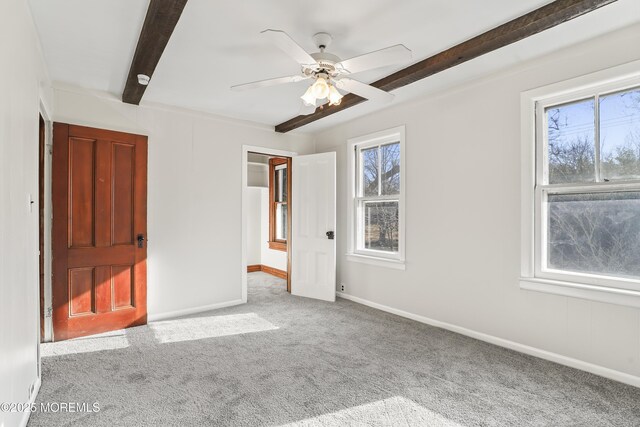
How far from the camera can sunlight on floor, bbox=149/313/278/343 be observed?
11.0 ft

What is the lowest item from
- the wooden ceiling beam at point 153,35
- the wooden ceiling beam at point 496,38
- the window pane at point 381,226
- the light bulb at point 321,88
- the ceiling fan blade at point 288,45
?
the window pane at point 381,226

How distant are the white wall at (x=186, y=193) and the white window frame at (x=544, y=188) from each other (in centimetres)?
325

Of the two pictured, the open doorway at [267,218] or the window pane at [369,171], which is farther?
the open doorway at [267,218]

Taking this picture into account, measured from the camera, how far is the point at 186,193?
4121 millimetres

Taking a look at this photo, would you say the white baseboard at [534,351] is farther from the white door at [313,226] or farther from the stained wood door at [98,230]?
the stained wood door at [98,230]

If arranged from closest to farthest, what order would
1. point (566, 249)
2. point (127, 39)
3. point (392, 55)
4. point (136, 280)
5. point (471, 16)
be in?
point (392, 55) < point (471, 16) < point (127, 39) < point (566, 249) < point (136, 280)

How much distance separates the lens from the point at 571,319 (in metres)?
2.66

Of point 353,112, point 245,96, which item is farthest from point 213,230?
point 353,112

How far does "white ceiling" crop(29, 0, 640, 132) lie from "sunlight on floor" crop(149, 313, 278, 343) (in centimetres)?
247

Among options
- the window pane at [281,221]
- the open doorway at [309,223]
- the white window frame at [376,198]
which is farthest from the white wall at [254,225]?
the white window frame at [376,198]

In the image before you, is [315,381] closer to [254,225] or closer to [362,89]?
[362,89]

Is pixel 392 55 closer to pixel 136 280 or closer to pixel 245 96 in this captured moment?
pixel 245 96

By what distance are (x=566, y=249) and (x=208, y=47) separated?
10.7ft

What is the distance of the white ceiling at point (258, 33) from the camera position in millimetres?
2154
